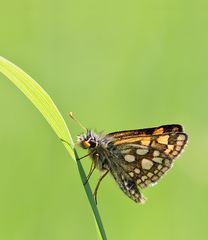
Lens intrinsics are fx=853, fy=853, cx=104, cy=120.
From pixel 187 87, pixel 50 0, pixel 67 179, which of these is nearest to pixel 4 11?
pixel 50 0

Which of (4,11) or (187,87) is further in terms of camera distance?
(4,11)

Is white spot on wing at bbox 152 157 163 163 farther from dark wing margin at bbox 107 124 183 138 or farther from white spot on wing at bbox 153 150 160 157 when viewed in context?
dark wing margin at bbox 107 124 183 138

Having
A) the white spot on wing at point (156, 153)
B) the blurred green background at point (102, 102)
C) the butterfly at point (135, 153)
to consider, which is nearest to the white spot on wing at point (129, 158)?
the butterfly at point (135, 153)

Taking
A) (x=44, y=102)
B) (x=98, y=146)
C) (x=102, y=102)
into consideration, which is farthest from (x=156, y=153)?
(x=102, y=102)

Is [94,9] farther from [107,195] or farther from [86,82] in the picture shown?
[107,195]

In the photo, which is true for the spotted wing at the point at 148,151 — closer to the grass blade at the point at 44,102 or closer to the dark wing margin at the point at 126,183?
the dark wing margin at the point at 126,183
